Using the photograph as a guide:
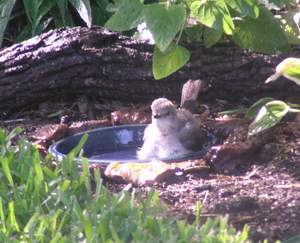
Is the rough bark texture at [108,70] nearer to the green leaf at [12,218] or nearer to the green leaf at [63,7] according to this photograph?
the green leaf at [63,7]

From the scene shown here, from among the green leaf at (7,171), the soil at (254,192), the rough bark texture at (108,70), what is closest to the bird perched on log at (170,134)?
the rough bark texture at (108,70)

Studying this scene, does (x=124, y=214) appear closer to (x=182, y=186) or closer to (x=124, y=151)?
(x=182, y=186)

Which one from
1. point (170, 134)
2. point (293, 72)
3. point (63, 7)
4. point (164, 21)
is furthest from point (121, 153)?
point (63, 7)

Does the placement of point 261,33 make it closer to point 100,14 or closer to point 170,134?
point 170,134

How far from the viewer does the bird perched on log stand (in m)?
4.90

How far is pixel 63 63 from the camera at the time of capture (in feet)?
18.1

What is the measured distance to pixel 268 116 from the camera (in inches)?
174

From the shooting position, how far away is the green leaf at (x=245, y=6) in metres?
4.46

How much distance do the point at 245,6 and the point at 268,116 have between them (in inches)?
23.5

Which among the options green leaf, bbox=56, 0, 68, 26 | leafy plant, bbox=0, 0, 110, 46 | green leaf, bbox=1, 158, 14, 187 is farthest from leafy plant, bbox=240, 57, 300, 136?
green leaf, bbox=56, 0, 68, 26

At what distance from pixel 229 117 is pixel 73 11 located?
2827mm

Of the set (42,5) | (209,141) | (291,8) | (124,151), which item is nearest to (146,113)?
(124,151)

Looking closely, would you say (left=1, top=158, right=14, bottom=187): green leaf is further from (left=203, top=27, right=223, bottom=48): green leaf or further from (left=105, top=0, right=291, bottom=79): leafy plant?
(left=203, top=27, right=223, bottom=48): green leaf

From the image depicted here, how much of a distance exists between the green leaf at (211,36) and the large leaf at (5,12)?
7.86 ft
